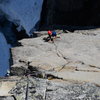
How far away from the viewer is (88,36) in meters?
3.31

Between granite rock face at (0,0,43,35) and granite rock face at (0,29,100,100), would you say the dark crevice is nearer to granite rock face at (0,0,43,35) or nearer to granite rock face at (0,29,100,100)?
granite rock face at (0,0,43,35)

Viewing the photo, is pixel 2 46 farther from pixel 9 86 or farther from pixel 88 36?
pixel 9 86

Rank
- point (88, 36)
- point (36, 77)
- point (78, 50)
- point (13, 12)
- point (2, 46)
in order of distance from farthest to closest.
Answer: point (13, 12)
point (2, 46)
point (88, 36)
point (78, 50)
point (36, 77)

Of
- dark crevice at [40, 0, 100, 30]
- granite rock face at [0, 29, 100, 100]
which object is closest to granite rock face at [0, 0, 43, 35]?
dark crevice at [40, 0, 100, 30]

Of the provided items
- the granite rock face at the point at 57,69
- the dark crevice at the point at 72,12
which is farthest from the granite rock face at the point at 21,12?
the granite rock face at the point at 57,69

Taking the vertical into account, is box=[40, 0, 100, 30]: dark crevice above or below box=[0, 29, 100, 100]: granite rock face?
above

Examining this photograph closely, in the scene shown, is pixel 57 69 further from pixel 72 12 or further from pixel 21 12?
pixel 21 12

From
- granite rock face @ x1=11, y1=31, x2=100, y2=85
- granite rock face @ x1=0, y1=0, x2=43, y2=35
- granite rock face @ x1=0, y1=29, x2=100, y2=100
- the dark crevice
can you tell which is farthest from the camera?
granite rock face @ x1=0, y1=0, x2=43, y2=35

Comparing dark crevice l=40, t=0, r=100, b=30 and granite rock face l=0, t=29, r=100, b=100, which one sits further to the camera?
dark crevice l=40, t=0, r=100, b=30

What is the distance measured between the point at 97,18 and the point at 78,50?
5.92 feet

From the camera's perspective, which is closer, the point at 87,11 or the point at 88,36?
the point at 88,36

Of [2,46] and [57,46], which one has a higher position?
[57,46]

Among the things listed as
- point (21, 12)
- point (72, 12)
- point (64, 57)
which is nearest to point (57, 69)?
point (64, 57)

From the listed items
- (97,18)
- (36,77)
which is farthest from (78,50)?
(97,18)
